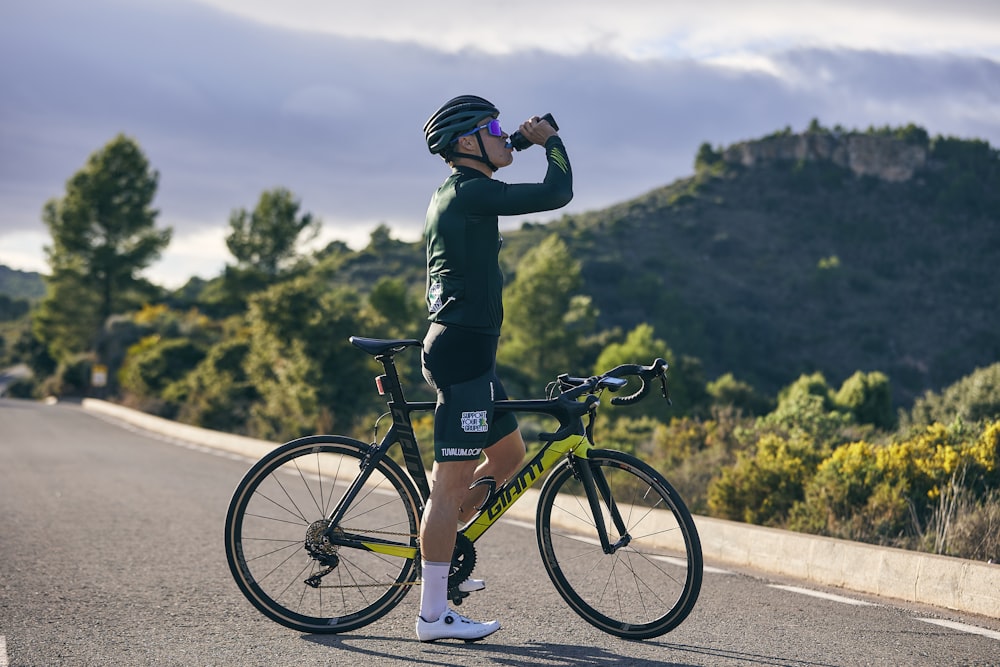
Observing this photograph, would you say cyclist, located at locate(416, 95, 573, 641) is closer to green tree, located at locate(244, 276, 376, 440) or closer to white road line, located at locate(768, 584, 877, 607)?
white road line, located at locate(768, 584, 877, 607)

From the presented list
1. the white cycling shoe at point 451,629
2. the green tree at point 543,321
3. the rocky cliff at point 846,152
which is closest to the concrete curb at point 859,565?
→ the white cycling shoe at point 451,629

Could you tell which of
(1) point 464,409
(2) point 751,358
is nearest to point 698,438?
(1) point 464,409

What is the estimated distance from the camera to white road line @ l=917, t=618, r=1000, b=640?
5.09 metres

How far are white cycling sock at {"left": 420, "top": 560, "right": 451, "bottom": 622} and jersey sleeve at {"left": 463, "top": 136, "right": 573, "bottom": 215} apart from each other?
57.6 inches

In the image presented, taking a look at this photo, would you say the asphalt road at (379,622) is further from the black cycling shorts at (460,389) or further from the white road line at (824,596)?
the black cycling shorts at (460,389)

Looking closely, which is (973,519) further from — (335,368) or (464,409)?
(335,368)

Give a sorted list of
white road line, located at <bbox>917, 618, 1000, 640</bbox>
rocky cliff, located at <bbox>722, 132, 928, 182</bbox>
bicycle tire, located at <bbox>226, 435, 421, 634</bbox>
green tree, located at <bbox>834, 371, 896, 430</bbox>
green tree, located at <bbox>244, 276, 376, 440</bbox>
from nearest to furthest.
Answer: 1. bicycle tire, located at <bbox>226, 435, 421, 634</bbox>
2. white road line, located at <bbox>917, 618, 1000, 640</bbox>
3. green tree, located at <bbox>244, 276, 376, 440</bbox>
4. green tree, located at <bbox>834, 371, 896, 430</bbox>
5. rocky cliff, located at <bbox>722, 132, 928, 182</bbox>

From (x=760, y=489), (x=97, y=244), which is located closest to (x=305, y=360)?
(x=760, y=489)

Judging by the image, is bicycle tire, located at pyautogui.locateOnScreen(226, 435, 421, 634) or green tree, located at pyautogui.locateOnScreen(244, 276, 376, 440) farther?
green tree, located at pyautogui.locateOnScreen(244, 276, 376, 440)

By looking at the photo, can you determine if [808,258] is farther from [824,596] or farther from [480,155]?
[480,155]

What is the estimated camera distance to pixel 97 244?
7525cm

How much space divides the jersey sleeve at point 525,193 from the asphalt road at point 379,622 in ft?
5.88

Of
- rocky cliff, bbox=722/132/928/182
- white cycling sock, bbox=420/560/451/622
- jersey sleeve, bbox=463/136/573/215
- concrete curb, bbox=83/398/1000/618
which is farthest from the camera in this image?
rocky cliff, bbox=722/132/928/182

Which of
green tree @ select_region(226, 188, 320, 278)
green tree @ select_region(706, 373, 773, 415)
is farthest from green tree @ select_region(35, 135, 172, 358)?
green tree @ select_region(706, 373, 773, 415)
